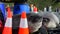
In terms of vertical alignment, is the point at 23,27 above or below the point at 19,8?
below

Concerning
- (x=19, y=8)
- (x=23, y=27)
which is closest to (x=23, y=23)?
(x=23, y=27)

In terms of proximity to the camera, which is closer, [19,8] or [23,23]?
[23,23]

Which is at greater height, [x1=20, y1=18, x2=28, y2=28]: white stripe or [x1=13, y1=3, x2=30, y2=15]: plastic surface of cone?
[x1=13, y1=3, x2=30, y2=15]: plastic surface of cone

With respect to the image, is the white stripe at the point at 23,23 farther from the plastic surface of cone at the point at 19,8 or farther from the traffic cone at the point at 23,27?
the plastic surface of cone at the point at 19,8

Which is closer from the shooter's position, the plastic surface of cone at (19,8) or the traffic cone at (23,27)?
the traffic cone at (23,27)

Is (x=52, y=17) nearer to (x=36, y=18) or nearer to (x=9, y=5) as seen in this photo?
(x=36, y=18)

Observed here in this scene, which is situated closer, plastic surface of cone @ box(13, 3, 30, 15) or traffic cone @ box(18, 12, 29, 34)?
traffic cone @ box(18, 12, 29, 34)

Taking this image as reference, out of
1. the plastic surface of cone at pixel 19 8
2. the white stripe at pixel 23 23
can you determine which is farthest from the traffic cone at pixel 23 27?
the plastic surface of cone at pixel 19 8

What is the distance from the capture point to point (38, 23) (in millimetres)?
1800

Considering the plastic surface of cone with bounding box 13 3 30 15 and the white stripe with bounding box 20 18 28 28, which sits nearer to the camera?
the white stripe with bounding box 20 18 28 28

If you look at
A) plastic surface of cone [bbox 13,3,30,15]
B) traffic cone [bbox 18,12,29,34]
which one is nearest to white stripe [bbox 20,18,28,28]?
traffic cone [bbox 18,12,29,34]

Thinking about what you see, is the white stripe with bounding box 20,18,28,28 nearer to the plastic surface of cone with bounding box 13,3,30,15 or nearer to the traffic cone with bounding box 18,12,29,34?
the traffic cone with bounding box 18,12,29,34

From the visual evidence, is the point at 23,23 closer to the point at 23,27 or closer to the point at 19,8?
the point at 23,27

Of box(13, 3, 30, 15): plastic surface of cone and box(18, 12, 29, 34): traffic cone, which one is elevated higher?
box(13, 3, 30, 15): plastic surface of cone
